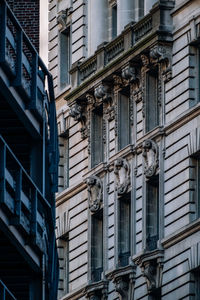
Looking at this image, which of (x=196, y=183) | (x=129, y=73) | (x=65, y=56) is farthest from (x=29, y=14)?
(x=65, y=56)

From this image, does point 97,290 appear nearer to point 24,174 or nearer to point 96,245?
point 96,245

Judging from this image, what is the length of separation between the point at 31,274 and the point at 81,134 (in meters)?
30.6

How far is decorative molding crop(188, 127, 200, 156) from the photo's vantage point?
6431 cm

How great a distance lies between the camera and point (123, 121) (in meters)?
71.5

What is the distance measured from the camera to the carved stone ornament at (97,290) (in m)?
71.2

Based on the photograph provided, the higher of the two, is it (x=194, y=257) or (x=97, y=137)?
(x=97, y=137)

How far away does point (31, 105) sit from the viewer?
4472cm

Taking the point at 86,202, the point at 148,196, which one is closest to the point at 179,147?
the point at 148,196

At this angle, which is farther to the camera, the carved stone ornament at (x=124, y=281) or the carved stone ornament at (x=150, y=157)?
the carved stone ornament at (x=124, y=281)

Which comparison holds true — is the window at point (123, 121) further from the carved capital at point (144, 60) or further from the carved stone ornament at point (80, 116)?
the carved stone ornament at point (80, 116)

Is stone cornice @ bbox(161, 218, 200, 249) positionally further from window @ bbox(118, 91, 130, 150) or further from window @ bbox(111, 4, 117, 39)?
window @ bbox(111, 4, 117, 39)

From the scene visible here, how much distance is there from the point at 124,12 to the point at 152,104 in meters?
4.48

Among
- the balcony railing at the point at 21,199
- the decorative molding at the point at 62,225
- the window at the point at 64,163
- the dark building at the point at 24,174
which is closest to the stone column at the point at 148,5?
the window at the point at 64,163

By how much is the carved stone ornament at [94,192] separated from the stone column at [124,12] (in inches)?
206
